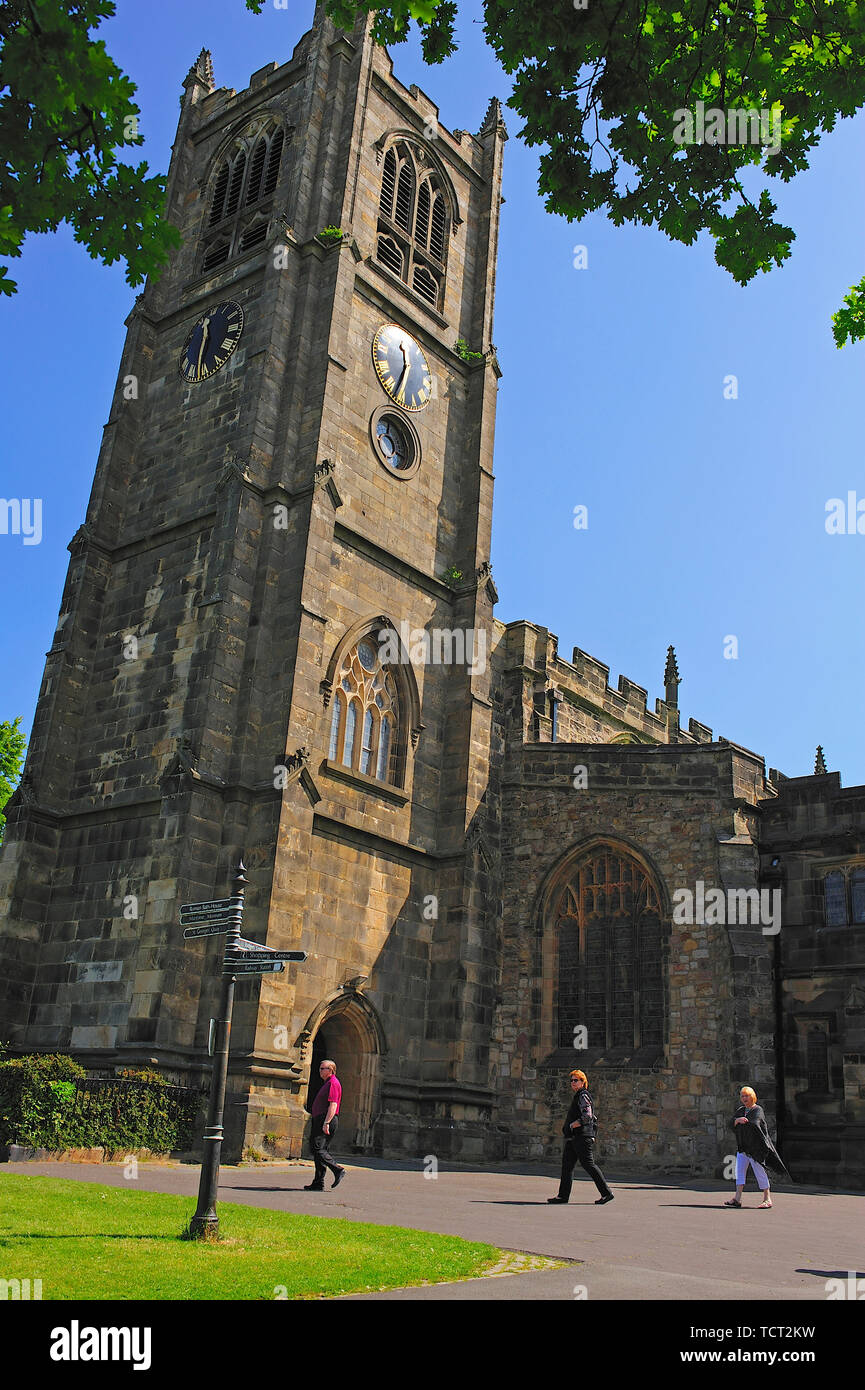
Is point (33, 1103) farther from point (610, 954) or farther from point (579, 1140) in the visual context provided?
point (610, 954)

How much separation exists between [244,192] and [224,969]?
25339 mm

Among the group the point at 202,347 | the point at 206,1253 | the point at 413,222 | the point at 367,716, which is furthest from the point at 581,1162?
the point at 413,222

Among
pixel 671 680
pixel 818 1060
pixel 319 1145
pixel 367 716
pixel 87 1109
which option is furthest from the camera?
pixel 671 680

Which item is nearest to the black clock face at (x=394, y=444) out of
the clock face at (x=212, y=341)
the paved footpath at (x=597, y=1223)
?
the clock face at (x=212, y=341)

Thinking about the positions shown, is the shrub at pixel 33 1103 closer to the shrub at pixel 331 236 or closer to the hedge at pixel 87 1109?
the hedge at pixel 87 1109

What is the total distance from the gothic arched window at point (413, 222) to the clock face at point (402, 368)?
79.7 inches

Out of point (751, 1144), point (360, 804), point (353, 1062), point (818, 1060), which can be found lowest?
point (751, 1144)

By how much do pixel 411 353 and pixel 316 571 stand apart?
8620mm

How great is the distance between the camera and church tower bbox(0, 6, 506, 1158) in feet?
68.7

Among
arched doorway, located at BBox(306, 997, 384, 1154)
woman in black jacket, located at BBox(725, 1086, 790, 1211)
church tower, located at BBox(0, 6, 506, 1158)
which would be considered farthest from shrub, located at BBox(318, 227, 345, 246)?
woman in black jacket, located at BBox(725, 1086, 790, 1211)

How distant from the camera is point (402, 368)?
2845 centimetres

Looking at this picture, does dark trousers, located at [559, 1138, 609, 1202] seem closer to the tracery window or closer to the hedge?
the hedge
